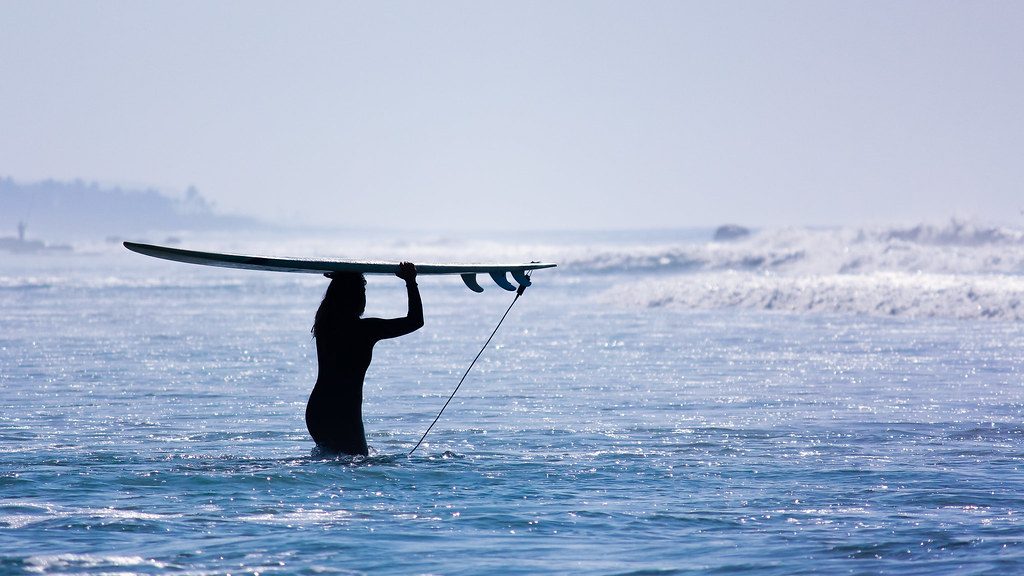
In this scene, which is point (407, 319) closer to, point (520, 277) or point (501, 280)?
point (520, 277)

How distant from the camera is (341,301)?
8.44m

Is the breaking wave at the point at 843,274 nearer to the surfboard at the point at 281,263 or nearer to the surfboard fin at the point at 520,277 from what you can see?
the surfboard fin at the point at 520,277

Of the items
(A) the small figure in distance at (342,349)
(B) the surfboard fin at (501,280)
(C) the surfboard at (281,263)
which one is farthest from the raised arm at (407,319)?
(B) the surfboard fin at (501,280)

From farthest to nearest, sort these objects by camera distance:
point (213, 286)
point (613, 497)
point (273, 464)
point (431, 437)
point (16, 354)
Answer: point (213, 286) < point (16, 354) < point (431, 437) < point (273, 464) < point (613, 497)

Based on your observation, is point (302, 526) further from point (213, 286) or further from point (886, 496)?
point (213, 286)

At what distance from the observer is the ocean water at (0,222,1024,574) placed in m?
6.45

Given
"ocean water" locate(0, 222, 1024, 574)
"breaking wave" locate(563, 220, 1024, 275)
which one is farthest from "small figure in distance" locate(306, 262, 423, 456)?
"breaking wave" locate(563, 220, 1024, 275)

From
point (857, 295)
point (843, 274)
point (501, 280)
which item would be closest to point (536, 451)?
point (501, 280)

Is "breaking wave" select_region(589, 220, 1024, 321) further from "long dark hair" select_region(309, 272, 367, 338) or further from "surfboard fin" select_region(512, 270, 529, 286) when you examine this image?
"long dark hair" select_region(309, 272, 367, 338)

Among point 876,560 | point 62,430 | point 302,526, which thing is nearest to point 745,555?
point 876,560

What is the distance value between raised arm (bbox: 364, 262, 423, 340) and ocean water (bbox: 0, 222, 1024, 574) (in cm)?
97

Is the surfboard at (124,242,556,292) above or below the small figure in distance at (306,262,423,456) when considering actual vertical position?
above

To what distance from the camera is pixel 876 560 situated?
6250 mm

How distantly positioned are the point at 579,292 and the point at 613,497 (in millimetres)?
28492
